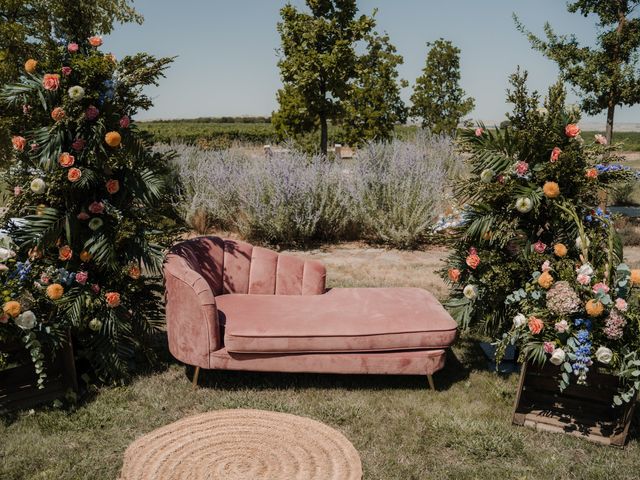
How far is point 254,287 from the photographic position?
4.95 m

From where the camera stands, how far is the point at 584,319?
3549mm

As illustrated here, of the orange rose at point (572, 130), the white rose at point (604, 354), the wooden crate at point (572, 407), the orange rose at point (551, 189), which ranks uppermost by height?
the orange rose at point (572, 130)

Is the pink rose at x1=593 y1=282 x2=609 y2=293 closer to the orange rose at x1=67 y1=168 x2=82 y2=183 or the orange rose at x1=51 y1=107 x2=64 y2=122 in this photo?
the orange rose at x1=67 y1=168 x2=82 y2=183

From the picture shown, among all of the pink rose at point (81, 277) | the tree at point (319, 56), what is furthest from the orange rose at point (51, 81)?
the tree at point (319, 56)

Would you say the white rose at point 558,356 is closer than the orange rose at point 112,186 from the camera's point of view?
Yes

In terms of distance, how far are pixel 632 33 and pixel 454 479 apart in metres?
9.55

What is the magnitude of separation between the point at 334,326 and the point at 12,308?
212 cm

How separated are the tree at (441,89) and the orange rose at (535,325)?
55.3 feet

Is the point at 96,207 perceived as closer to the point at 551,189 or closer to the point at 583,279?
the point at 551,189

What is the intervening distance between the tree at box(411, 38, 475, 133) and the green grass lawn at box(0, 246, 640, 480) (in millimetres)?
16250

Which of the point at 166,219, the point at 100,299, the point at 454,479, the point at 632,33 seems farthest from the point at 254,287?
the point at 632,33

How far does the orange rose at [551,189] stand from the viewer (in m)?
3.87

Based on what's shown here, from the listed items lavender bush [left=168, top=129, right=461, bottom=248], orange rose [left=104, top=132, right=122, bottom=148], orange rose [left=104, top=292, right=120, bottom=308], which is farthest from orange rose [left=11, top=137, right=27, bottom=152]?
lavender bush [left=168, top=129, right=461, bottom=248]

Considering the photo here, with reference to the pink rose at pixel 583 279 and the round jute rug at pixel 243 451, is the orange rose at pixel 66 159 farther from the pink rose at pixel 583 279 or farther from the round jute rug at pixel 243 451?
the pink rose at pixel 583 279
